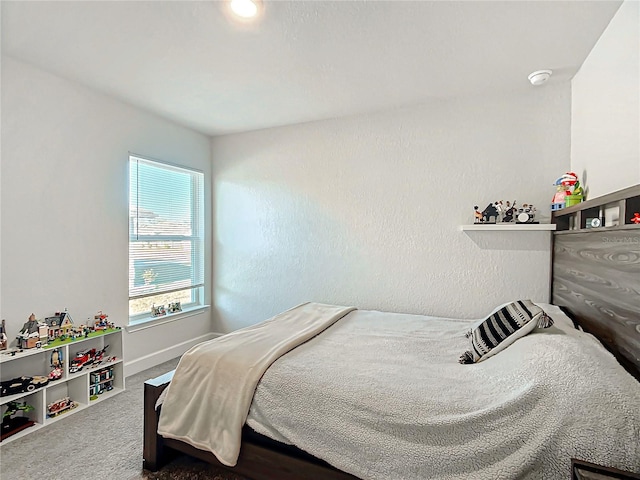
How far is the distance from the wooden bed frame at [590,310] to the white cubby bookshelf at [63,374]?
1006mm

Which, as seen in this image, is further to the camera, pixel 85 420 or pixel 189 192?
pixel 189 192

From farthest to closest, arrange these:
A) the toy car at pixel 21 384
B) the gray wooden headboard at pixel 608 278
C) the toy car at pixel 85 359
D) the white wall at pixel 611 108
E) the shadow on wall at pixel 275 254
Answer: the shadow on wall at pixel 275 254, the toy car at pixel 85 359, the toy car at pixel 21 384, the white wall at pixel 611 108, the gray wooden headboard at pixel 608 278

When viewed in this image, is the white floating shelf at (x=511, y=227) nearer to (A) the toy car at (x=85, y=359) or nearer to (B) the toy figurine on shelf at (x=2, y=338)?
(A) the toy car at (x=85, y=359)

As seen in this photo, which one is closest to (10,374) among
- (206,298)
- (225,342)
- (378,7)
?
(225,342)

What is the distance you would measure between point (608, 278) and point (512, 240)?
138cm

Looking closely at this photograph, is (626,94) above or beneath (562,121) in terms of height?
beneath

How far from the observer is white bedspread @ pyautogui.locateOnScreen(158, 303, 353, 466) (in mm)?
1641

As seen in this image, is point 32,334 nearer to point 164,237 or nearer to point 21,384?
point 21,384

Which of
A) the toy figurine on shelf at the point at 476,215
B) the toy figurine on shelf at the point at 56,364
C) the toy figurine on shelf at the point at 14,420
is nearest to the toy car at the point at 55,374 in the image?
the toy figurine on shelf at the point at 56,364

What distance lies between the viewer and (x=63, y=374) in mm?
2475

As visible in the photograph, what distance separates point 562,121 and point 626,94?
43.0 inches

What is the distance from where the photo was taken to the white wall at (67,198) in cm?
239

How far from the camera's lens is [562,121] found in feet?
8.90

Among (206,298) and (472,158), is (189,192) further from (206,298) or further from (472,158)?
(472,158)
